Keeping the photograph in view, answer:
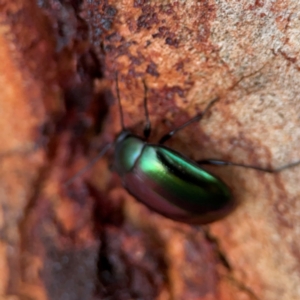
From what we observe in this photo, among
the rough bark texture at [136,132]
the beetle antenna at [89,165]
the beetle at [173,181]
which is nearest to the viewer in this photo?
the rough bark texture at [136,132]

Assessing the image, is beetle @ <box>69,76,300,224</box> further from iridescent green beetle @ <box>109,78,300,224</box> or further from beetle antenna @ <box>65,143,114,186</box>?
beetle antenna @ <box>65,143,114,186</box>

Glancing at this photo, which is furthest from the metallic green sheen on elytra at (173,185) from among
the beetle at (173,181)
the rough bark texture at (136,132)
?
the rough bark texture at (136,132)

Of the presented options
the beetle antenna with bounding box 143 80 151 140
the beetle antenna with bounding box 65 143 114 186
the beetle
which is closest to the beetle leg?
the beetle

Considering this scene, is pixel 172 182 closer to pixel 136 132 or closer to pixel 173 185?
pixel 173 185

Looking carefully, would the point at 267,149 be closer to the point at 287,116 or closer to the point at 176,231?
the point at 287,116

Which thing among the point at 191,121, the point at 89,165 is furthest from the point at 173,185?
the point at 89,165

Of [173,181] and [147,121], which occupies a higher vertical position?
[147,121]

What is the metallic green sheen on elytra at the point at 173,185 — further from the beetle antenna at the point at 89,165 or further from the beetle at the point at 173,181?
the beetle antenna at the point at 89,165
